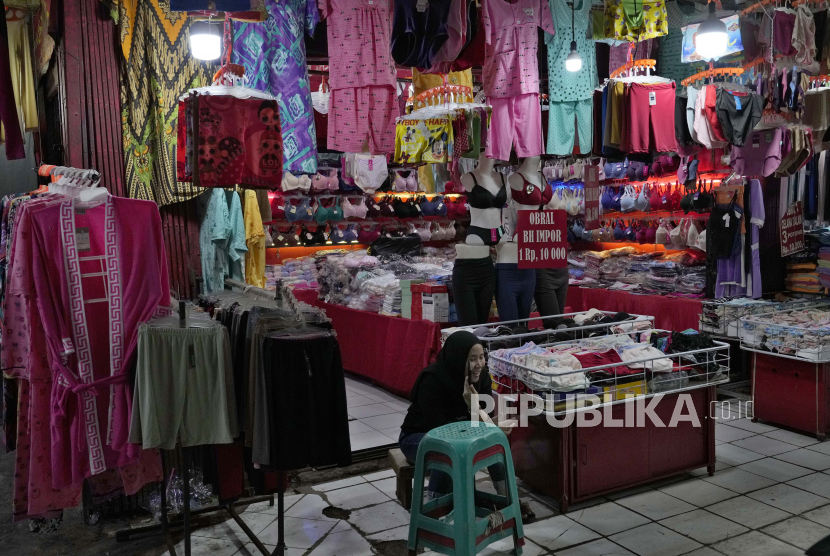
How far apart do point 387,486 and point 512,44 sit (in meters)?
3.16

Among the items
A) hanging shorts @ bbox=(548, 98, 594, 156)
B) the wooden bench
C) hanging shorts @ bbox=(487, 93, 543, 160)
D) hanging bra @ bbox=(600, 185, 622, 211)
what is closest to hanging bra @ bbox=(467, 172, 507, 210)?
hanging shorts @ bbox=(487, 93, 543, 160)

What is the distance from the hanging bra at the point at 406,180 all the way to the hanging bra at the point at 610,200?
2.55 meters

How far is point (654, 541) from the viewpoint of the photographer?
3398mm

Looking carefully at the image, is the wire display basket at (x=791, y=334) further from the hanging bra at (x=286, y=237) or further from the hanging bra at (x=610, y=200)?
the hanging bra at (x=286, y=237)

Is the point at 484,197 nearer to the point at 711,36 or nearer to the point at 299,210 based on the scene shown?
the point at 711,36

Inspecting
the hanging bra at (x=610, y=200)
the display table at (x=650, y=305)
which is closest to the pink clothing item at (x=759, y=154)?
the display table at (x=650, y=305)

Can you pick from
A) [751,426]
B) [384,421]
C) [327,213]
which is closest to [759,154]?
[751,426]

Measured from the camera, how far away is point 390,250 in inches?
344

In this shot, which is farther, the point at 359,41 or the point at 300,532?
the point at 359,41

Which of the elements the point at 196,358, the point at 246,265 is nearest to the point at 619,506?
the point at 196,358

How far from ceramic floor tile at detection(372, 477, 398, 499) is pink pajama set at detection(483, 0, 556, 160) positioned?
2.46 metres

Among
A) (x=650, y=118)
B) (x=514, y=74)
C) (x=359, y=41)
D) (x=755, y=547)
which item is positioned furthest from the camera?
(x=650, y=118)

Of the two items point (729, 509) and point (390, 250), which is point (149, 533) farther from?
point (390, 250)

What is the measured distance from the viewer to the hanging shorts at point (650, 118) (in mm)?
5301
